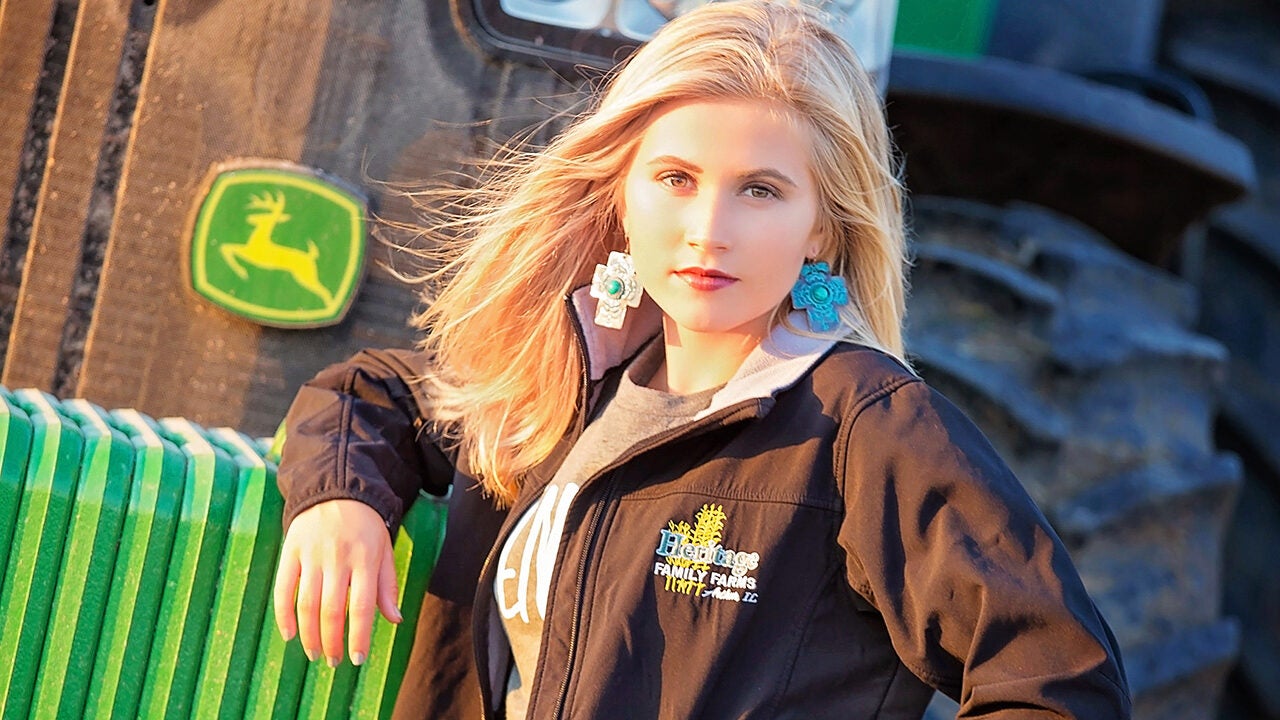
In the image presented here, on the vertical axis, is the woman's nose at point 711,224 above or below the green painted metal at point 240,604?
above

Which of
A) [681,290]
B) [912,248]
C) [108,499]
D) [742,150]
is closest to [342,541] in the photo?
[108,499]

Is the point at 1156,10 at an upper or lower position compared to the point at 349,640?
upper

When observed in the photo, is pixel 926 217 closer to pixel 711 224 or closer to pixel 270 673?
pixel 711 224

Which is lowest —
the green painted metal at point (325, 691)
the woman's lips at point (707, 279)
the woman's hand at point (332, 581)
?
the green painted metal at point (325, 691)

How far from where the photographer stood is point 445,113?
207cm

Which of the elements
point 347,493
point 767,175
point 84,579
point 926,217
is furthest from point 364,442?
point 926,217

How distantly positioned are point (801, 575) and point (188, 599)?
2.19 feet

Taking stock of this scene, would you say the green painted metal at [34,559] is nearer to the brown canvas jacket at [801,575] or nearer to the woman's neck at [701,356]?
the brown canvas jacket at [801,575]

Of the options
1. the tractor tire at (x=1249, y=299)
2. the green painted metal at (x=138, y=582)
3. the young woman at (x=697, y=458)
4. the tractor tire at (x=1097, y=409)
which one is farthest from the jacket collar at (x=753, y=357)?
the tractor tire at (x=1249, y=299)

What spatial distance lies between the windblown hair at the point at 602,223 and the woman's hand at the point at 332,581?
18 cm

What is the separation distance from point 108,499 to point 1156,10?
245cm

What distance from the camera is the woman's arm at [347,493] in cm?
157

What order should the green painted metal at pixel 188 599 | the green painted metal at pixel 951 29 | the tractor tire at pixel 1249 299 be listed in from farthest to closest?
the tractor tire at pixel 1249 299
the green painted metal at pixel 951 29
the green painted metal at pixel 188 599

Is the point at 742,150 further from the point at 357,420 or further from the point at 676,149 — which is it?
the point at 357,420
